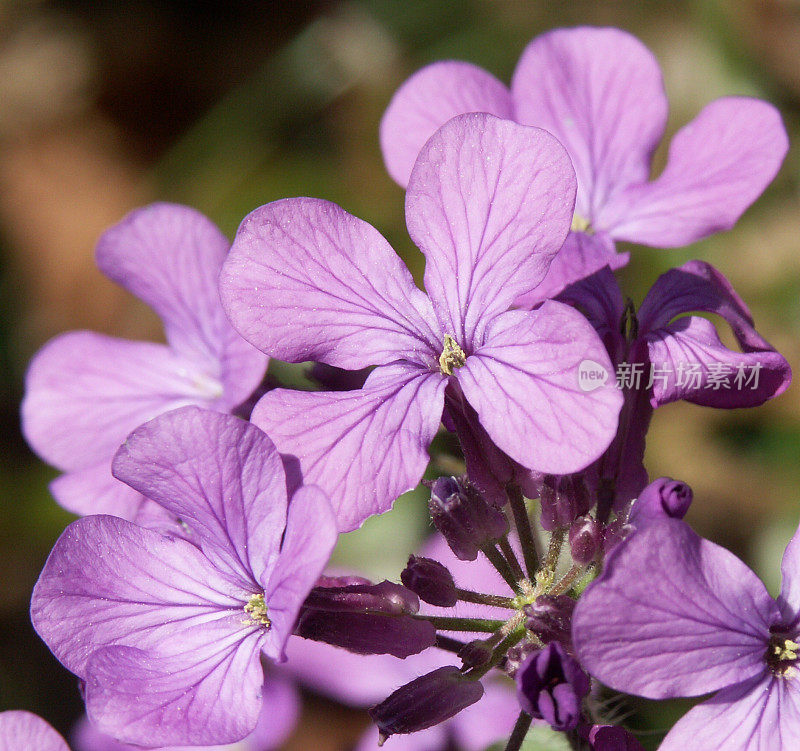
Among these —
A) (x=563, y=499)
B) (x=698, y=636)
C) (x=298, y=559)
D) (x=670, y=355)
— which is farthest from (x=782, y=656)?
(x=298, y=559)

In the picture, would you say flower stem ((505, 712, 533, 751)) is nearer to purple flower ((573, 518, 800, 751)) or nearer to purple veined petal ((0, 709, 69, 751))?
purple flower ((573, 518, 800, 751))

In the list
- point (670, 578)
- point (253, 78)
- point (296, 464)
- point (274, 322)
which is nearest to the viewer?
point (670, 578)

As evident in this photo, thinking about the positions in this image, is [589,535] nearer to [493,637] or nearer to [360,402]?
[493,637]

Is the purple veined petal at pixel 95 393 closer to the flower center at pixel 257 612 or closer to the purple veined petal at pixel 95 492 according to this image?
the purple veined petal at pixel 95 492

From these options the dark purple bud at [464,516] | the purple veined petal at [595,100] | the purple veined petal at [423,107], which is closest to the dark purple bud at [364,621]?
the dark purple bud at [464,516]

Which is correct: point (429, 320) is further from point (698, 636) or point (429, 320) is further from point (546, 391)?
point (698, 636)

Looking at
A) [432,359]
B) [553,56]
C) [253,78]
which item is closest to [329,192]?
[253,78]

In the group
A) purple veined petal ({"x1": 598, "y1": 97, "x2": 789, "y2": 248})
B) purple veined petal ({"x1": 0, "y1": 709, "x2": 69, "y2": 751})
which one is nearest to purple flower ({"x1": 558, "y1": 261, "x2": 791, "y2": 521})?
purple veined petal ({"x1": 598, "y1": 97, "x2": 789, "y2": 248})
